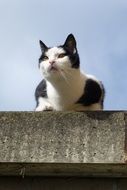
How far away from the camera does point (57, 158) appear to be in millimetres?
3627

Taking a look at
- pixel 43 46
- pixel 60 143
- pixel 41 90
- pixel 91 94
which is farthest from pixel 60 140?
pixel 43 46

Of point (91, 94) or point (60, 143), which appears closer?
point (60, 143)

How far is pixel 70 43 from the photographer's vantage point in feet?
17.0

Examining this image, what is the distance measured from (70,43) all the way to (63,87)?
1.65ft

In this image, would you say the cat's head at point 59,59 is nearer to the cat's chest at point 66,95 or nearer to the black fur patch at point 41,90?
the cat's chest at point 66,95

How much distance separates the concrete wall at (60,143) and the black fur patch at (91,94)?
1.14 meters

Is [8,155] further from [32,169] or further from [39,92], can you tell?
[39,92]

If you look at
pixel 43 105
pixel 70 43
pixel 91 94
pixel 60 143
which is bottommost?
pixel 60 143

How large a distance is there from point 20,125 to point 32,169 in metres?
0.53

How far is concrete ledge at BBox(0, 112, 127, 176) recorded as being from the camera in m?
3.44

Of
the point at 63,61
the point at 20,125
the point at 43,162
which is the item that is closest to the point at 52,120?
the point at 20,125

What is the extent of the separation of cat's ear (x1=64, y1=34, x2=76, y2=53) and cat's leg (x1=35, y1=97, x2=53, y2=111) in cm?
58

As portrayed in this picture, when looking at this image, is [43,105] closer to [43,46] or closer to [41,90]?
[41,90]

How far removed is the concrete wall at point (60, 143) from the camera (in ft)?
11.2
